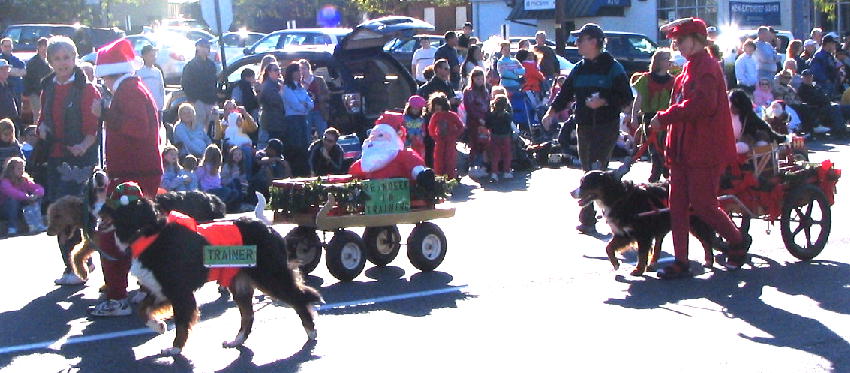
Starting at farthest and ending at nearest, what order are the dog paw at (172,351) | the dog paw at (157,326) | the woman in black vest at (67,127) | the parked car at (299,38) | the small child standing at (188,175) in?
the parked car at (299,38)
the small child standing at (188,175)
the woman in black vest at (67,127)
the dog paw at (157,326)
the dog paw at (172,351)

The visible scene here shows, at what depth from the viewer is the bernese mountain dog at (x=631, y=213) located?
902cm

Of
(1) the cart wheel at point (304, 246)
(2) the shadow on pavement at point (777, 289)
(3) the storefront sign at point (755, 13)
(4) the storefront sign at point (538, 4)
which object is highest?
(4) the storefront sign at point (538, 4)

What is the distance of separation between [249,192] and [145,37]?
58.1ft

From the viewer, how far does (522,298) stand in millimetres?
8578

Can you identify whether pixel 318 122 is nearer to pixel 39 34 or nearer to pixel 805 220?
pixel 805 220

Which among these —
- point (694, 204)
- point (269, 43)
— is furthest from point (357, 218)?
point (269, 43)

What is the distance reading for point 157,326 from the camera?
7.46 meters

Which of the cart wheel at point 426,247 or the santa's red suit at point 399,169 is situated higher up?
the santa's red suit at point 399,169

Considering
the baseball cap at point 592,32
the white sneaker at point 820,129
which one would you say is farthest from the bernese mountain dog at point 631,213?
the white sneaker at point 820,129

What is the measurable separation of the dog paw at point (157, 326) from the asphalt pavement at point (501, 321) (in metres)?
0.08

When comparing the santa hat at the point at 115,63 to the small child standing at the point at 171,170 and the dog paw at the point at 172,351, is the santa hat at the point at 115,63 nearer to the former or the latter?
the dog paw at the point at 172,351

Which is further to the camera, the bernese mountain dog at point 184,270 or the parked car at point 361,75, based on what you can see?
the parked car at point 361,75

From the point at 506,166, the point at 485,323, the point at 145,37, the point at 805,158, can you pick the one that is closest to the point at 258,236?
the point at 485,323

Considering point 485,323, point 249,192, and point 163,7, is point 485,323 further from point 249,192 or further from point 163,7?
point 163,7
